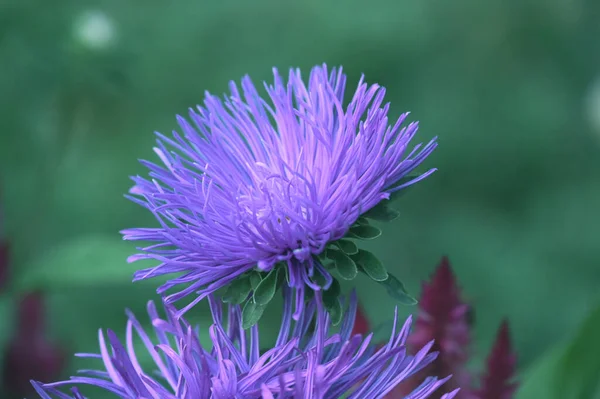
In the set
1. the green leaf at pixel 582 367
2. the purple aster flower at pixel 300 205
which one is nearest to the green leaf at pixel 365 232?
the purple aster flower at pixel 300 205

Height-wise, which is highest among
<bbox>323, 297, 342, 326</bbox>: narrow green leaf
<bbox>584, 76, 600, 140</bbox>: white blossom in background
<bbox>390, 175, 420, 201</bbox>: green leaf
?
<bbox>584, 76, 600, 140</bbox>: white blossom in background

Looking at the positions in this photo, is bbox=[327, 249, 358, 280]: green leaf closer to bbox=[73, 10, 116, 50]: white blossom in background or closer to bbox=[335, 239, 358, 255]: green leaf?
bbox=[335, 239, 358, 255]: green leaf

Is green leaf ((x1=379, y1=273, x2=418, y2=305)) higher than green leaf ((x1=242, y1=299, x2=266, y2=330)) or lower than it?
lower

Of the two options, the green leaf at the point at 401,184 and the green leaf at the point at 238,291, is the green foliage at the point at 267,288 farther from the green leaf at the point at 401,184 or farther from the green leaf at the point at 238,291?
the green leaf at the point at 401,184

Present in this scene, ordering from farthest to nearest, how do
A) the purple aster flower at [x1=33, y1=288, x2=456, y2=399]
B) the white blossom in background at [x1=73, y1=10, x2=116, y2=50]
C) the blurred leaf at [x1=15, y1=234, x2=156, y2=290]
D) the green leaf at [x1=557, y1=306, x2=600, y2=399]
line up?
the white blossom in background at [x1=73, y1=10, x2=116, y2=50], the blurred leaf at [x1=15, y1=234, x2=156, y2=290], the green leaf at [x1=557, y1=306, x2=600, y2=399], the purple aster flower at [x1=33, y1=288, x2=456, y2=399]

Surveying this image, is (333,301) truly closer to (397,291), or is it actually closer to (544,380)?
(397,291)

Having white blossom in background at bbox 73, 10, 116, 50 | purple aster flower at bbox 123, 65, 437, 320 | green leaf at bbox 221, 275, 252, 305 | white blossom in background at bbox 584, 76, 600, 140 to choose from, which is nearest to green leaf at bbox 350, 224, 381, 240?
purple aster flower at bbox 123, 65, 437, 320
